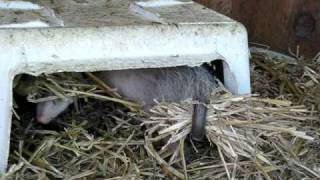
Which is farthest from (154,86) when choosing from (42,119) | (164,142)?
(42,119)

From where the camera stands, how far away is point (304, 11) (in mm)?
2713

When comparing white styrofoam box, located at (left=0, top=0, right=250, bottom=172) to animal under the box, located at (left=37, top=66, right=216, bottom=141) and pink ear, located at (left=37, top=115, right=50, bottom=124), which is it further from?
A: pink ear, located at (left=37, top=115, right=50, bottom=124)

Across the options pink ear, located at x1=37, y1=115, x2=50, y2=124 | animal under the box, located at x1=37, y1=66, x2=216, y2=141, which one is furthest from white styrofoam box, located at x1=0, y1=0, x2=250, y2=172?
pink ear, located at x1=37, y1=115, x2=50, y2=124

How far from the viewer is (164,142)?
1901mm

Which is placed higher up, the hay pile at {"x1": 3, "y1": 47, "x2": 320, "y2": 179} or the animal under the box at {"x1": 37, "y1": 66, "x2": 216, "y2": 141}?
the animal under the box at {"x1": 37, "y1": 66, "x2": 216, "y2": 141}

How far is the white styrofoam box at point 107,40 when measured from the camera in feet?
5.55

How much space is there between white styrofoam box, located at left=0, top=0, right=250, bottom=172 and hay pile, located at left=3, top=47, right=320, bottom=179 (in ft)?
0.41

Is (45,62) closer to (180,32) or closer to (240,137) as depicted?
(180,32)

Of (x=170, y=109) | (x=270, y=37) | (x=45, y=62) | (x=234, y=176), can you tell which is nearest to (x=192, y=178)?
(x=234, y=176)

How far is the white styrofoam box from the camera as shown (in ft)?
5.55

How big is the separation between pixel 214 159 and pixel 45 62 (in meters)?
0.57

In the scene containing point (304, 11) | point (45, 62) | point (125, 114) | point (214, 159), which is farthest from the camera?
point (304, 11)

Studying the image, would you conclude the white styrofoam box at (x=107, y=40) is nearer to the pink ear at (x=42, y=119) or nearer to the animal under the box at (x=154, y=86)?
the animal under the box at (x=154, y=86)

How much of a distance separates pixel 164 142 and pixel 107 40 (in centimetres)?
36
